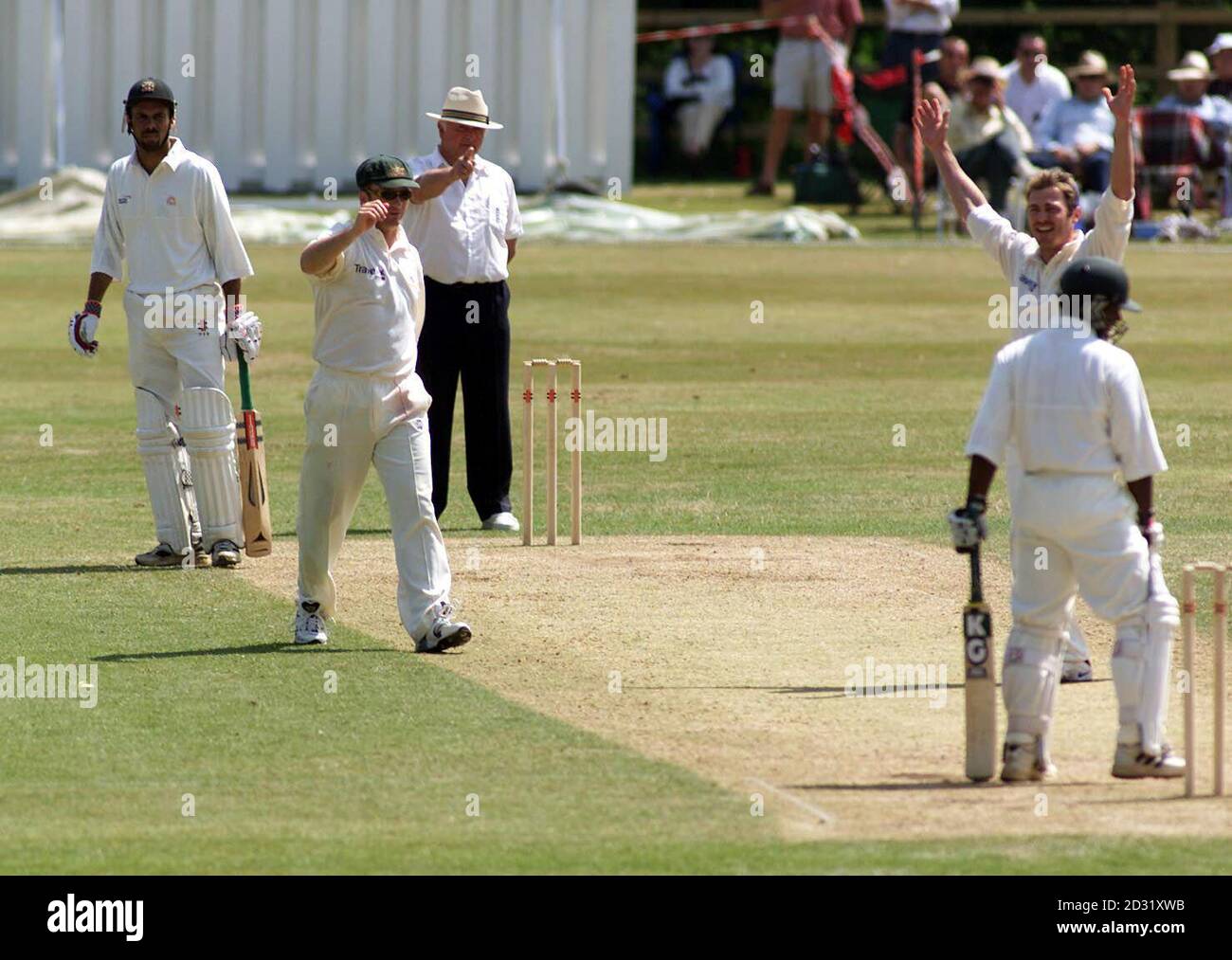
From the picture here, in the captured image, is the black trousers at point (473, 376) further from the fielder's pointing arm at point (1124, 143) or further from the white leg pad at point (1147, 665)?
the white leg pad at point (1147, 665)

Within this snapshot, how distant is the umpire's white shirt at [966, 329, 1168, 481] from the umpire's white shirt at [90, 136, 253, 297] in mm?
4931

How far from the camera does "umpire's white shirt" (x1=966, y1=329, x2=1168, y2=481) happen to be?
7211 millimetres

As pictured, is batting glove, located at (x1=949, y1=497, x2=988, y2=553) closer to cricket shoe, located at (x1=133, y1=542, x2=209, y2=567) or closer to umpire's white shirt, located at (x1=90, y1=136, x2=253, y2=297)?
umpire's white shirt, located at (x1=90, y1=136, x2=253, y2=297)

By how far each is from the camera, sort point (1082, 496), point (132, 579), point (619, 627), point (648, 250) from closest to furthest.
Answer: point (1082, 496) < point (619, 627) < point (132, 579) < point (648, 250)

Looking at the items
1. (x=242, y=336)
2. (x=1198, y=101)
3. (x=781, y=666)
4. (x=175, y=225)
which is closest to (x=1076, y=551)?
(x=781, y=666)

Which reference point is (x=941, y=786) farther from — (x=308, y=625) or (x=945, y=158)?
(x=308, y=625)

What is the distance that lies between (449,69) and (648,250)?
13.2 ft

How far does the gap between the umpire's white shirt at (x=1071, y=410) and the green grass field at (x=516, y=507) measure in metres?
1.27

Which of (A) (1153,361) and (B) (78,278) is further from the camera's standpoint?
(B) (78,278)

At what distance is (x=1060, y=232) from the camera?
853cm

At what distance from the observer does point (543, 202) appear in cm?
2606

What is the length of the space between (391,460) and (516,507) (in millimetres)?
4214

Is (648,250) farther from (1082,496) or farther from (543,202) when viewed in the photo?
(1082,496)
